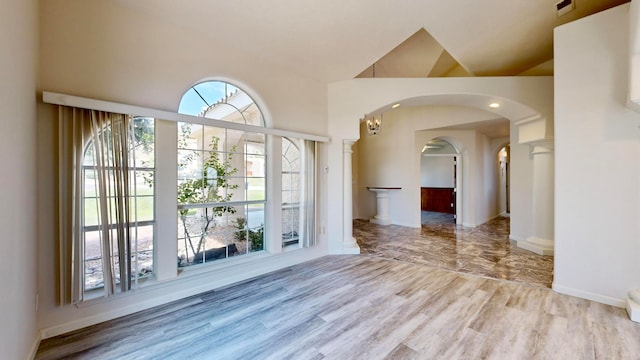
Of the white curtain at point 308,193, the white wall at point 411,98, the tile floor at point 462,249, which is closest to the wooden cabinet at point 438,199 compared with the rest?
the tile floor at point 462,249

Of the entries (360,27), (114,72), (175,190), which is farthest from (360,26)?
(175,190)

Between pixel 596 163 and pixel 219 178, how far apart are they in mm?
4275

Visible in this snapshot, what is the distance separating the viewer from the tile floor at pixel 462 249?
3.53 meters

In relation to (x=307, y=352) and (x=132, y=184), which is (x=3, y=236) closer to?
(x=132, y=184)

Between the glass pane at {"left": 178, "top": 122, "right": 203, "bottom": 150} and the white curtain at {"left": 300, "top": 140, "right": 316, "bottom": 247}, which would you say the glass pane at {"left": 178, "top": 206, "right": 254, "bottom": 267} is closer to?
the glass pane at {"left": 178, "top": 122, "right": 203, "bottom": 150}

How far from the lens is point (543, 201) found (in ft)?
14.4

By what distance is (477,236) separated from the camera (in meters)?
5.61

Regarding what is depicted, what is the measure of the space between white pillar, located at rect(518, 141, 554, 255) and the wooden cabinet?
4.49 m

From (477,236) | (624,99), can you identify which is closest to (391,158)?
(477,236)

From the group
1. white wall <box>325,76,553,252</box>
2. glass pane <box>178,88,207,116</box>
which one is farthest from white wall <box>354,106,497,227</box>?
glass pane <box>178,88,207,116</box>

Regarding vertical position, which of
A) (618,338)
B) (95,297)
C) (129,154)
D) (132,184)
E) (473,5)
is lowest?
(618,338)

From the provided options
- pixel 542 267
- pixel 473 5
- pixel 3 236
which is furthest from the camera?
pixel 542 267

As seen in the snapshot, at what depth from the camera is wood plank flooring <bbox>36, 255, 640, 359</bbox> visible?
1.91 m

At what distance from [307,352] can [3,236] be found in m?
2.00
